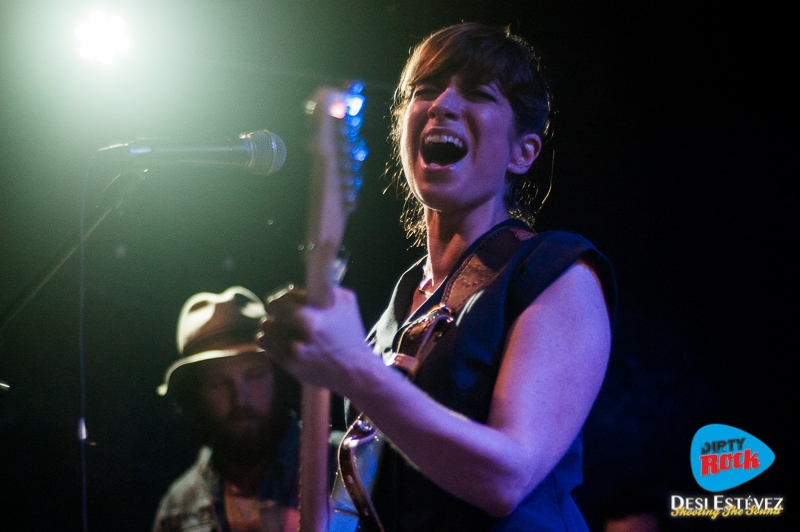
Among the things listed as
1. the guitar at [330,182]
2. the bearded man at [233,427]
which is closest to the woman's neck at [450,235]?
the guitar at [330,182]

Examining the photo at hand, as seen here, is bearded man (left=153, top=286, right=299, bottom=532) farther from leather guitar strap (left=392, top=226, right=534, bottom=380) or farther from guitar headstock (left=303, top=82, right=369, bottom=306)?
guitar headstock (left=303, top=82, right=369, bottom=306)

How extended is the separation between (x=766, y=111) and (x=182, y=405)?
10.6ft

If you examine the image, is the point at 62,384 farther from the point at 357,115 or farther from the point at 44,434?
the point at 357,115

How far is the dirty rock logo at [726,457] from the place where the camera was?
293cm

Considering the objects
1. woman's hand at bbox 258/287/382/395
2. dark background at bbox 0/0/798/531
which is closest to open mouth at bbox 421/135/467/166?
woman's hand at bbox 258/287/382/395

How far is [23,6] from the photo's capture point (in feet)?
11.1

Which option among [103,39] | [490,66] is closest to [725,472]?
[490,66]

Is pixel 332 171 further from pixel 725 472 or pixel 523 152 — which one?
pixel 725 472

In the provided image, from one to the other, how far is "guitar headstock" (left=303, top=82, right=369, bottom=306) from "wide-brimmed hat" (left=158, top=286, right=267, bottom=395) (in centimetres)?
237

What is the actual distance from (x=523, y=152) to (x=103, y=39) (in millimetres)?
2324

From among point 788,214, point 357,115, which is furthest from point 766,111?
point 357,115

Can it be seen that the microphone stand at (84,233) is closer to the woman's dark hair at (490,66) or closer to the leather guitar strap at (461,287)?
the woman's dark hair at (490,66)

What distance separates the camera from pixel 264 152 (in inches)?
72.6

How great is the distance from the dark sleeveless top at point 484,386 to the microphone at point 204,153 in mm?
821
